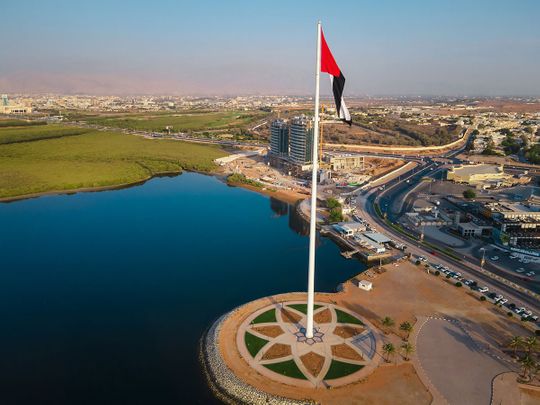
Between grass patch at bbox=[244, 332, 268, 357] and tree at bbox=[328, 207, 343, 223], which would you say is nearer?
grass patch at bbox=[244, 332, 268, 357]

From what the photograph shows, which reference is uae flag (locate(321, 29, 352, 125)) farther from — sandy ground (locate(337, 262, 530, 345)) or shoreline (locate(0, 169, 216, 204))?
shoreline (locate(0, 169, 216, 204))

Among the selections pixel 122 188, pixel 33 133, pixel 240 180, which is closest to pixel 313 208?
pixel 240 180

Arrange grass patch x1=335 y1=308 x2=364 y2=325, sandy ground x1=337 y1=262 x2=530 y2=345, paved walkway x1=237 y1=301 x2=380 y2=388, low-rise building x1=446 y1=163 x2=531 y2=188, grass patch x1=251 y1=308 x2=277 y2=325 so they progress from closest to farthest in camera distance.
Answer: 1. paved walkway x1=237 y1=301 x2=380 y2=388
2. sandy ground x1=337 y1=262 x2=530 y2=345
3. grass patch x1=251 y1=308 x2=277 y2=325
4. grass patch x1=335 y1=308 x2=364 y2=325
5. low-rise building x1=446 y1=163 x2=531 y2=188

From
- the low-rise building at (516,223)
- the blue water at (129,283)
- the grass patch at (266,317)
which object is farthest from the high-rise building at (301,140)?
the grass patch at (266,317)

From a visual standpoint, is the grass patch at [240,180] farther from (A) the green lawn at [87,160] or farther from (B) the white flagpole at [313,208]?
(B) the white flagpole at [313,208]

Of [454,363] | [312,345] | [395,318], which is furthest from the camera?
[395,318]

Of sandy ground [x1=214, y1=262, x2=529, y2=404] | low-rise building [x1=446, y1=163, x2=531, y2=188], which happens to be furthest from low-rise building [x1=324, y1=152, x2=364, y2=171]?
Result: sandy ground [x1=214, y1=262, x2=529, y2=404]

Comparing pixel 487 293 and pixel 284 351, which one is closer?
pixel 284 351

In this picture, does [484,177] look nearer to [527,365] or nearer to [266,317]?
[527,365]
